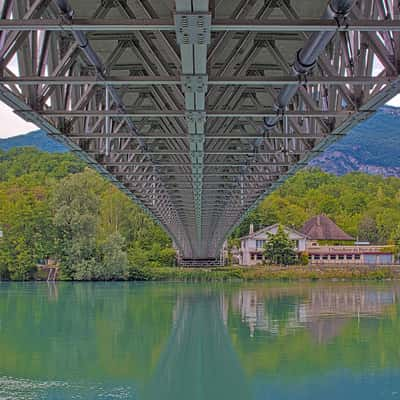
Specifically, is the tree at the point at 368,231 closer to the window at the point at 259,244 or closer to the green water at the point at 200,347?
the window at the point at 259,244

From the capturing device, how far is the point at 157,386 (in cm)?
1842

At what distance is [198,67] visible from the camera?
7523 mm

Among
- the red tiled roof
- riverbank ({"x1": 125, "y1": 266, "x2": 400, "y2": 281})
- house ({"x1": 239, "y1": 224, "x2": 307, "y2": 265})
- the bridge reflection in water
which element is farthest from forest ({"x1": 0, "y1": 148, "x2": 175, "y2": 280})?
the bridge reflection in water

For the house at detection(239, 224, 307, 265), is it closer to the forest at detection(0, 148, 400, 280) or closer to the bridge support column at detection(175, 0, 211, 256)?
the forest at detection(0, 148, 400, 280)

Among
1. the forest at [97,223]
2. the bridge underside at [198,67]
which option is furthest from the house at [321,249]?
the bridge underside at [198,67]

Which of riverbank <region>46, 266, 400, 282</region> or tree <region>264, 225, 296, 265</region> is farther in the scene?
tree <region>264, 225, 296, 265</region>

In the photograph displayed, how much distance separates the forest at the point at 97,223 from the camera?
60.5 metres

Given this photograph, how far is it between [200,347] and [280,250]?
4802 cm

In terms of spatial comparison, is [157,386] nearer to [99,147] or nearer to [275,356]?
[275,356]

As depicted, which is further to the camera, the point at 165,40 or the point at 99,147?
the point at 99,147

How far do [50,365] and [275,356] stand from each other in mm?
7051

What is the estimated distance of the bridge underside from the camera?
6234 mm

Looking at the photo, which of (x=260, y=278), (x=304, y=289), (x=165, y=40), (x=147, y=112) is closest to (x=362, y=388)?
(x=147, y=112)

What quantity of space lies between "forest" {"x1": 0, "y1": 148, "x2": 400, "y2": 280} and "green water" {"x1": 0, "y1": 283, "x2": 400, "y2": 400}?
15742mm
